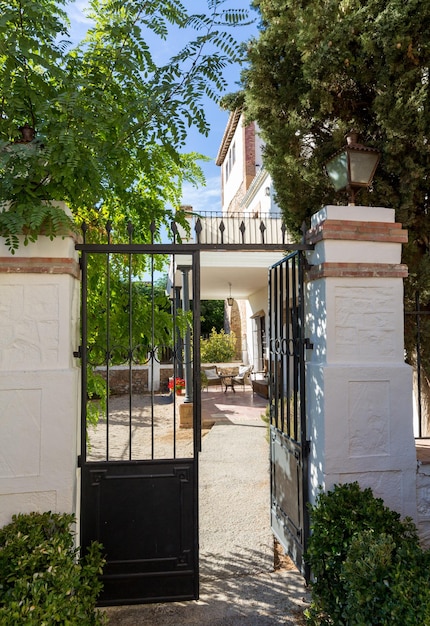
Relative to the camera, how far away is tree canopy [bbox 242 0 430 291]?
4141 millimetres

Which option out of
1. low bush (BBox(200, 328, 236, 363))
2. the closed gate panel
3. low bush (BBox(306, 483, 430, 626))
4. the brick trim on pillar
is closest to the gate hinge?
the brick trim on pillar

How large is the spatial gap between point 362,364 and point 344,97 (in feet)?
10.9

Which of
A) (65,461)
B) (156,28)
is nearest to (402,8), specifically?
(156,28)

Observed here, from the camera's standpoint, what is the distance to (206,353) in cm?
1791

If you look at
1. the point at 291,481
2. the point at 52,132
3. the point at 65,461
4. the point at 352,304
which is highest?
the point at 52,132

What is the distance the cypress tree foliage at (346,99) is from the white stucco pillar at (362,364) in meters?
1.46

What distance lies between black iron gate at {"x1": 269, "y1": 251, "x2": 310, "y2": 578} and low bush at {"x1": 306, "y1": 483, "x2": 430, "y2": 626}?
0.45 meters

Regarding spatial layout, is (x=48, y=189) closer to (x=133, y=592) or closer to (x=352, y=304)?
(x=352, y=304)

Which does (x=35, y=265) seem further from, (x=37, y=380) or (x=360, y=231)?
(x=360, y=231)

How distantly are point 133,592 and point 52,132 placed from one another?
3.09 m

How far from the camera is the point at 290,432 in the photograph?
366 centimetres

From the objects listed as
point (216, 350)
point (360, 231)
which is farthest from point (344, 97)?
point (216, 350)

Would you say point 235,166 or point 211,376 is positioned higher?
point 235,166

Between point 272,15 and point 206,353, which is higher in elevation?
point 272,15
